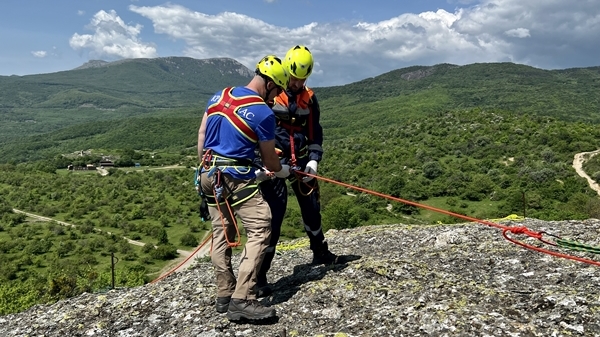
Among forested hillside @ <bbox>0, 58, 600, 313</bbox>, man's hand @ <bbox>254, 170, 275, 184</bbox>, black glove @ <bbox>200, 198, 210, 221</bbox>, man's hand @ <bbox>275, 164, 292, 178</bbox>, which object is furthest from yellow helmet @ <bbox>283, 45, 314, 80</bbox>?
forested hillside @ <bbox>0, 58, 600, 313</bbox>

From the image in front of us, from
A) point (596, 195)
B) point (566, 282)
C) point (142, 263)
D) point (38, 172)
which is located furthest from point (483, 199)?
point (38, 172)

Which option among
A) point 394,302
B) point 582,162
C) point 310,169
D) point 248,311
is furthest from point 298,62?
point 582,162

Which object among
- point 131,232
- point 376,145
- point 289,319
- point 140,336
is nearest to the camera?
point 289,319

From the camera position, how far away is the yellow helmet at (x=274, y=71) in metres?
5.59

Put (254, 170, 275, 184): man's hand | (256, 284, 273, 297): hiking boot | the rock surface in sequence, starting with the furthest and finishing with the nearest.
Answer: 1. (256, 284, 273, 297): hiking boot
2. (254, 170, 275, 184): man's hand
3. the rock surface

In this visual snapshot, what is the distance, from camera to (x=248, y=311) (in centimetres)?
574

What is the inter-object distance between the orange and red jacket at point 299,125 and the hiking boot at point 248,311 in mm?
2327

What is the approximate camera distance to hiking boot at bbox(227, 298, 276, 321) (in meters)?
5.74

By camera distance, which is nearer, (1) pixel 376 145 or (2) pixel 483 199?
(2) pixel 483 199

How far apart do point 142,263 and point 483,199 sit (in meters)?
54.5

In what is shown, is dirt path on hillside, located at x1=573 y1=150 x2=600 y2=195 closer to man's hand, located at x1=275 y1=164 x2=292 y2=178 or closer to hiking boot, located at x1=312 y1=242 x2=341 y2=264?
hiking boot, located at x1=312 y1=242 x2=341 y2=264

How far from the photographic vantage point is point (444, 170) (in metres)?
79.4

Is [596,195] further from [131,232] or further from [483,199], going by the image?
[131,232]

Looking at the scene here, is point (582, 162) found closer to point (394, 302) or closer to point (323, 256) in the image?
point (323, 256)
